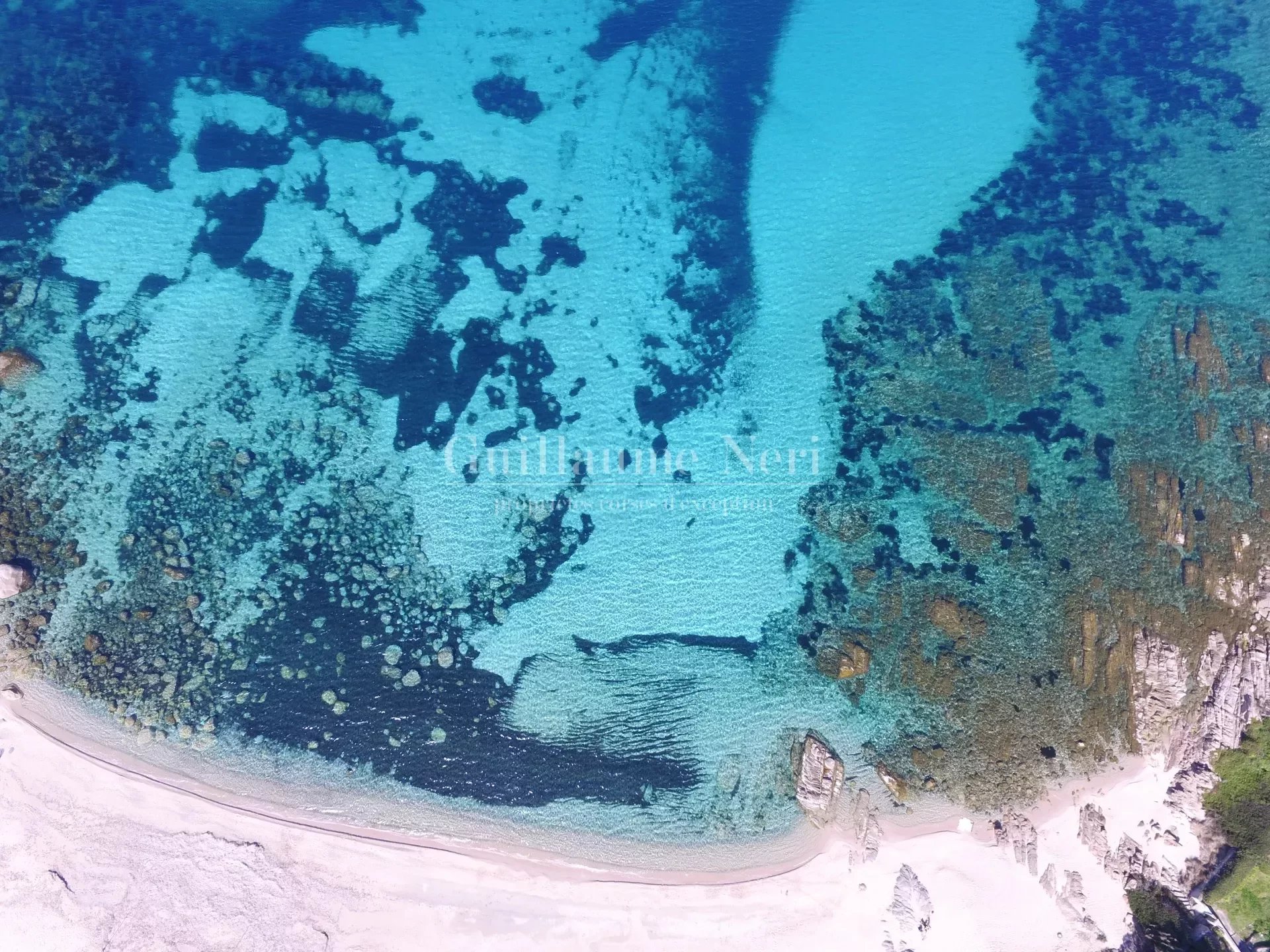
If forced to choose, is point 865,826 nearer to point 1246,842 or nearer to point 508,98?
point 1246,842

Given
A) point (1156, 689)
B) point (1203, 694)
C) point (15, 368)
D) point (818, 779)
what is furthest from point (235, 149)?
point (1203, 694)

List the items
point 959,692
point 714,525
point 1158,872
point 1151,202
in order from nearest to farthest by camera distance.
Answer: point 1158,872 < point 959,692 < point 714,525 < point 1151,202

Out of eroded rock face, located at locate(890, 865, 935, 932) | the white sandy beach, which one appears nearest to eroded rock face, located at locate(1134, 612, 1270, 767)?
the white sandy beach

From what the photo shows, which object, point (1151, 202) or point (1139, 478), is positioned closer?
point (1139, 478)

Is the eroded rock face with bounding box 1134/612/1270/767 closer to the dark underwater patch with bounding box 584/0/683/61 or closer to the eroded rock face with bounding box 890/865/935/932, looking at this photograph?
the eroded rock face with bounding box 890/865/935/932

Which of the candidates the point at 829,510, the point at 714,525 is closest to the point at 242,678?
the point at 714,525

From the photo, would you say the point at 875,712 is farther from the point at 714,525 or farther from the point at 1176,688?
the point at 1176,688
